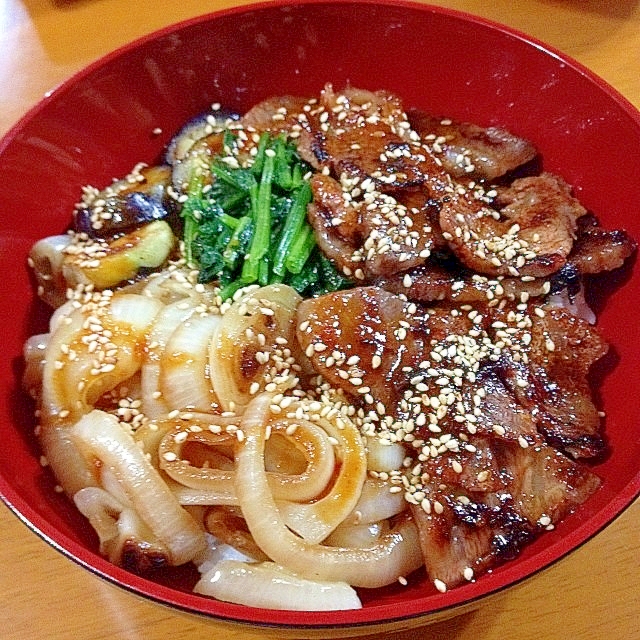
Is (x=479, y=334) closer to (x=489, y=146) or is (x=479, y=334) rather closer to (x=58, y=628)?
(x=489, y=146)

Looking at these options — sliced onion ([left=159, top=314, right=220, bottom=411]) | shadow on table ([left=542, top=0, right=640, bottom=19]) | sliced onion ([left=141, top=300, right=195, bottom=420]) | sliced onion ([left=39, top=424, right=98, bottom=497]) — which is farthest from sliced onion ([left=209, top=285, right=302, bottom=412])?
shadow on table ([left=542, top=0, right=640, bottom=19])

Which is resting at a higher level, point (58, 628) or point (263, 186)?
point (263, 186)

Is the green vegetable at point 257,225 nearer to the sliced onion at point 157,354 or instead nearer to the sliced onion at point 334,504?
the sliced onion at point 157,354

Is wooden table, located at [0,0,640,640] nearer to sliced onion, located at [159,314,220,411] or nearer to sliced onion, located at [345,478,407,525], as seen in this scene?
sliced onion, located at [345,478,407,525]

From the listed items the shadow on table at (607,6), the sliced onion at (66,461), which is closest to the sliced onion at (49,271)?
the sliced onion at (66,461)

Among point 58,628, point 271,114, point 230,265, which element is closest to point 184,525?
point 58,628

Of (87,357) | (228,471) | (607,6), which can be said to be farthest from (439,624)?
(607,6)
